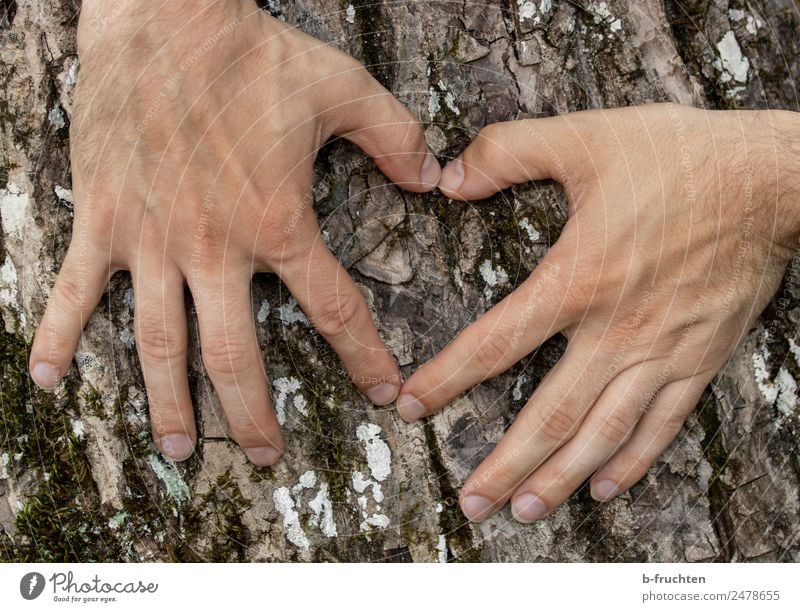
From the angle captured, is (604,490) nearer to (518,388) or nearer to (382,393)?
(518,388)

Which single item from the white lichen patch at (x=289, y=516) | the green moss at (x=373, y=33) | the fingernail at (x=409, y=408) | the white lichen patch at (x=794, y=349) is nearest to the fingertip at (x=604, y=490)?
the fingernail at (x=409, y=408)

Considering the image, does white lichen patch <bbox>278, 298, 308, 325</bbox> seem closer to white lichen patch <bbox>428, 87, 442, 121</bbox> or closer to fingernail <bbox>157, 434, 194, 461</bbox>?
fingernail <bbox>157, 434, 194, 461</bbox>

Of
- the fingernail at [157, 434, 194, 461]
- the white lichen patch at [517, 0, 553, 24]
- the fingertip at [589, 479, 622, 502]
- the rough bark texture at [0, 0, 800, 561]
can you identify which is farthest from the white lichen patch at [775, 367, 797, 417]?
the fingernail at [157, 434, 194, 461]

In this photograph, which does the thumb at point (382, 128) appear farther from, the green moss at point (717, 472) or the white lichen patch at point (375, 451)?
the green moss at point (717, 472)

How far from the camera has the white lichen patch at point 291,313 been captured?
1.89 metres

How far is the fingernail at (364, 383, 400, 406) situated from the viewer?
1928 mm

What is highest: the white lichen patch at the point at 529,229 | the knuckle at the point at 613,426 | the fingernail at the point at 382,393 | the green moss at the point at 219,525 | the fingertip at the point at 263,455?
the white lichen patch at the point at 529,229

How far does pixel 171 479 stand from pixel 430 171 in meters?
1.13

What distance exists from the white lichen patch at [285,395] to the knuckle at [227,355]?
138 millimetres

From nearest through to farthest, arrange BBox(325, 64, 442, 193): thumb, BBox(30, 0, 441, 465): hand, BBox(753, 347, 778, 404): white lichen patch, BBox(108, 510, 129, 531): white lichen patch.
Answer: BBox(30, 0, 441, 465): hand, BBox(325, 64, 442, 193): thumb, BBox(108, 510, 129, 531): white lichen patch, BBox(753, 347, 778, 404): white lichen patch

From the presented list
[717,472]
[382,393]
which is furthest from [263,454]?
[717,472]

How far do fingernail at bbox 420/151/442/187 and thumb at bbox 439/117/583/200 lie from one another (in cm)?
2

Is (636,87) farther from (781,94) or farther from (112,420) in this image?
(112,420)

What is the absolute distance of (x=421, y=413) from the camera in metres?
1.95
